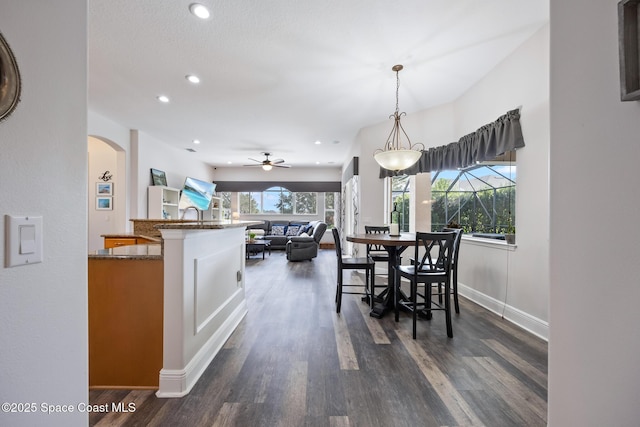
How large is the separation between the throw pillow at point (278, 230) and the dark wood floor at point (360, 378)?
232 inches

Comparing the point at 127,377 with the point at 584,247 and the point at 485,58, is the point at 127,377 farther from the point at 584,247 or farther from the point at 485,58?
the point at 485,58

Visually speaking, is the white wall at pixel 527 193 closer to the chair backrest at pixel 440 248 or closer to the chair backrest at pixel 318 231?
the chair backrest at pixel 440 248

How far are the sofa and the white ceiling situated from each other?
167 inches

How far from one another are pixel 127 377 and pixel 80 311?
137 centimetres

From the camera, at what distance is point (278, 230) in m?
8.79

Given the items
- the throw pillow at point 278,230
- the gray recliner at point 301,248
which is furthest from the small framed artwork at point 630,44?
the throw pillow at point 278,230

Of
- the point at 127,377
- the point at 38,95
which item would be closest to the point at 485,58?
the point at 38,95

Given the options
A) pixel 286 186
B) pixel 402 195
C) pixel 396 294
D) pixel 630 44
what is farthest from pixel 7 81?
pixel 286 186

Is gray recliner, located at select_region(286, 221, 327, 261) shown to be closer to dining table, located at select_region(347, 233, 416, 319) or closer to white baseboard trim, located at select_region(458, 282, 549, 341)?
dining table, located at select_region(347, 233, 416, 319)

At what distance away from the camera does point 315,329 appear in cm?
257

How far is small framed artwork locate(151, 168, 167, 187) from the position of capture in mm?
5668

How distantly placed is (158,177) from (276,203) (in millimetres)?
4486

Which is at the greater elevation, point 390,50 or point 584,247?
point 390,50

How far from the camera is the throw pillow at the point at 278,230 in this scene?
28.7 ft
